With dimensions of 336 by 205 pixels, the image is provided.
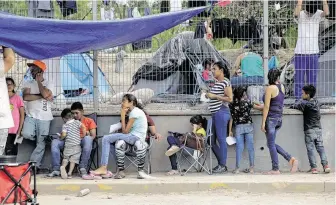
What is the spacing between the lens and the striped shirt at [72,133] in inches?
445

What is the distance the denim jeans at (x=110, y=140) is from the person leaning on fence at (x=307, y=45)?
10.5ft

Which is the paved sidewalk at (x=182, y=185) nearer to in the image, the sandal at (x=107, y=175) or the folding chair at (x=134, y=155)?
the sandal at (x=107, y=175)

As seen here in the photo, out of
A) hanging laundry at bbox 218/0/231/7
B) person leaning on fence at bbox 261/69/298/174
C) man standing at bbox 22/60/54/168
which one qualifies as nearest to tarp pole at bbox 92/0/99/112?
man standing at bbox 22/60/54/168

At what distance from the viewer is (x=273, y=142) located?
11664 mm

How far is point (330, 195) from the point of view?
10.6 meters

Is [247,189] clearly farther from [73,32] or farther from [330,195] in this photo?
[73,32]

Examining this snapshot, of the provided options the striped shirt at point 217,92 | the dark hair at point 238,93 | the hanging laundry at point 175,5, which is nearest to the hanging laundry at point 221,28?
the hanging laundry at point 175,5

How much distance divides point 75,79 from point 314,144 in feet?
14.1

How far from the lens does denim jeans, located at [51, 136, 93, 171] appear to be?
11.4m

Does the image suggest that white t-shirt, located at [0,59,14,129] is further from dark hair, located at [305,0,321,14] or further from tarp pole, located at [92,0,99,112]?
dark hair, located at [305,0,321,14]

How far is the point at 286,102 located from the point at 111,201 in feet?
13.3

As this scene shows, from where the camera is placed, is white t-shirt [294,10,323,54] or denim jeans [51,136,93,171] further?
white t-shirt [294,10,323,54]

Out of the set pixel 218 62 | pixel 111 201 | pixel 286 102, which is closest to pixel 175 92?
pixel 218 62

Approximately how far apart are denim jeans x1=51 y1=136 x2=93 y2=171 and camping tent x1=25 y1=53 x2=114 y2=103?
39.9 inches
